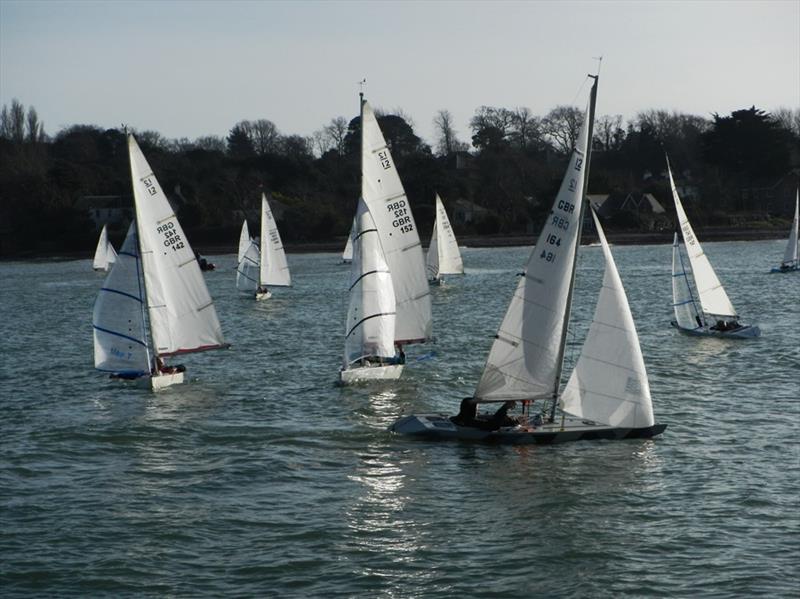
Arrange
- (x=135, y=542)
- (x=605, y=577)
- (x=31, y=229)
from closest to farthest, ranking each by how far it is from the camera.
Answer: (x=605, y=577), (x=135, y=542), (x=31, y=229)

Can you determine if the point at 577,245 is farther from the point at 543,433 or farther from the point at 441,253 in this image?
the point at 441,253

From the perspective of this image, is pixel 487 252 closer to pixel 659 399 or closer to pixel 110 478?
pixel 659 399

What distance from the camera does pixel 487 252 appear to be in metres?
109

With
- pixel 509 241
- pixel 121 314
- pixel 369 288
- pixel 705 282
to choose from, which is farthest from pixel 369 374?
pixel 509 241

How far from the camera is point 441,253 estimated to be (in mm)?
70438

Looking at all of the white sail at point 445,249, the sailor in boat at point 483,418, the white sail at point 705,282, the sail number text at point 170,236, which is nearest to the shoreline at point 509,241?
the white sail at point 445,249

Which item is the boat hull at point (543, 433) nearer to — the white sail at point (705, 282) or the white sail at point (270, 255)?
the white sail at point (705, 282)

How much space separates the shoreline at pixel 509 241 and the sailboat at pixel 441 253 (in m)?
46.9

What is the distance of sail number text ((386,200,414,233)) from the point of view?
3126 cm

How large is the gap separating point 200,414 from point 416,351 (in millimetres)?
11876

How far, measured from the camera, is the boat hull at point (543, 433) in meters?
23.3

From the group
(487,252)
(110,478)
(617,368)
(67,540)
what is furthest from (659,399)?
(487,252)

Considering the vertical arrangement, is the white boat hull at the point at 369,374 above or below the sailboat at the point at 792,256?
below

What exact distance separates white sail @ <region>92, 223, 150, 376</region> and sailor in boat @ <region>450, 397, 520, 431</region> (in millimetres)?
10322
